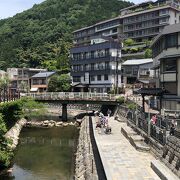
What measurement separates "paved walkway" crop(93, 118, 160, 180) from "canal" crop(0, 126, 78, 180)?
12.8 feet

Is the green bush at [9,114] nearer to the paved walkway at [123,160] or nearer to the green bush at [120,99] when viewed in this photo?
the paved walkway at [123,160]

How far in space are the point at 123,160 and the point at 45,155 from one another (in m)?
14.7

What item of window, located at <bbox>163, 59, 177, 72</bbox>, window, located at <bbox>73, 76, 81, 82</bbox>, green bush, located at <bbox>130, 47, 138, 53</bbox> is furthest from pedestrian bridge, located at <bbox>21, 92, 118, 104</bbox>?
green bush, located at <bbox>130, 47, 138, 53</bbox>

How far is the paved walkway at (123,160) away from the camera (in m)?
20.2

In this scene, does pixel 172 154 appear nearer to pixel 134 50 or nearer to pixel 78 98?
pixel 78 98

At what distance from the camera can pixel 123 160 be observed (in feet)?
79.1

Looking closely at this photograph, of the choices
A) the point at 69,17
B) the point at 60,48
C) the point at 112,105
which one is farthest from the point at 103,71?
the point at 69,17

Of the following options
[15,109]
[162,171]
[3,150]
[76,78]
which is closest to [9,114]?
[15,109]

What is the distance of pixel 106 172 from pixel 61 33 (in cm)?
13138

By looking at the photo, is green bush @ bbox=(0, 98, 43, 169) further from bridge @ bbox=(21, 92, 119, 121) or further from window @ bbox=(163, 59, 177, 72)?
window @ bbox=(163, 59, 177, 72)

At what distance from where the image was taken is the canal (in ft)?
96.2

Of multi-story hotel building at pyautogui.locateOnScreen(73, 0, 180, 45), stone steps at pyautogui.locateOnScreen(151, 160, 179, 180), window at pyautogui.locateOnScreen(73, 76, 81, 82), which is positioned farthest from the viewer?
multi-story hotel building at pyautogui.locateOnScreen(73, 0, 180, 45)

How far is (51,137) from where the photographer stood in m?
49.2

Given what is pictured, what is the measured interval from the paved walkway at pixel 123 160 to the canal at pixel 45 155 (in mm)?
3916
